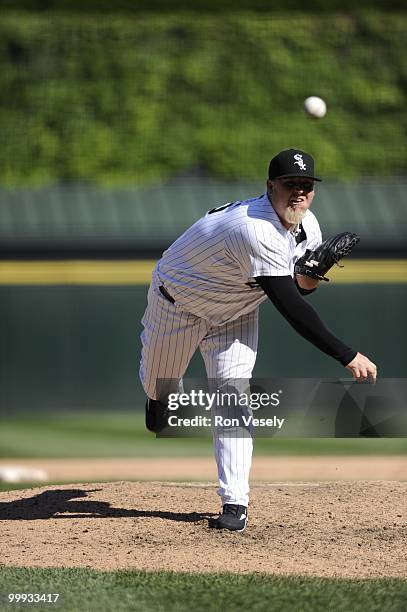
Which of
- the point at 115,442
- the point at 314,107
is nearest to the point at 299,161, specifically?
the point at 314,107

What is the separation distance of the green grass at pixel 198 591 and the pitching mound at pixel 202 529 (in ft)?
0.50

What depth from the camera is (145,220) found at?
12.3m

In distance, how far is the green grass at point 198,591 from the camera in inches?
137

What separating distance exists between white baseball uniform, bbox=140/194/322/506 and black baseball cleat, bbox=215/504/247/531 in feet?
0.11

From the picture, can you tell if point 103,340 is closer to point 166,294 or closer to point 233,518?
point 166,294

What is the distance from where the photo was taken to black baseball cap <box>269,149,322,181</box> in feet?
13.6

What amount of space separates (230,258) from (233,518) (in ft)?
3.63

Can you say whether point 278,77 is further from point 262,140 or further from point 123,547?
point 123,547

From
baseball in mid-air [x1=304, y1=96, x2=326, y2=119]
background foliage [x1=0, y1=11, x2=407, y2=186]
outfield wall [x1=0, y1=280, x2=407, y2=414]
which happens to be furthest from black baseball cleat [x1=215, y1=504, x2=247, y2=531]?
background foliage [x1=0, y1=11, x2=407, y2=186]

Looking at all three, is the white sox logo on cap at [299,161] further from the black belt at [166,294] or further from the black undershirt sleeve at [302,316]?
the black belt at [166,294]

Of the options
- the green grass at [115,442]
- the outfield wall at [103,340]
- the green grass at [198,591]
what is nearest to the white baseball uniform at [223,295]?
the green grass at [198,591]

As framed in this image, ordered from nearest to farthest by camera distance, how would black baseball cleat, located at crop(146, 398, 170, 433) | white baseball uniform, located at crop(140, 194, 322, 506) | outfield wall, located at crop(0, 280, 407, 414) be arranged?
white baseball uniform, located at crop(140, 194, 322, 506)
black baseball cleat, located at crop(146, 398, 170, 433)
outfield wall, located at crop(0, 280, 407, 414)

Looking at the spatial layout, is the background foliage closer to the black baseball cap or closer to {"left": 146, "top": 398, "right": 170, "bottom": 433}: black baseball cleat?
{"left": 146, "top": 398, "right": 170, "bottom": 433}: black baseball cleat

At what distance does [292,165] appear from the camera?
4.15 metres
